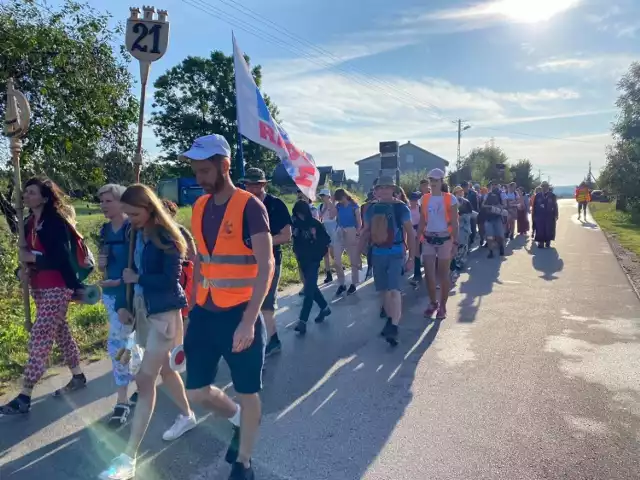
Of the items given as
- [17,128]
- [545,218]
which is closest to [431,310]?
[17,128]

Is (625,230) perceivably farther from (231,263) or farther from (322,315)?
(231,263)

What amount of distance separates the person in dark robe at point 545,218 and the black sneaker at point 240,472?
13.7 metres

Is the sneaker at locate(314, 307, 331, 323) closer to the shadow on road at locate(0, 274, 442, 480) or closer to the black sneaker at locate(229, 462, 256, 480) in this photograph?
the shadow on road at locate(0, 274, 442, 480)

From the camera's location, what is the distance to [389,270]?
5.92 m

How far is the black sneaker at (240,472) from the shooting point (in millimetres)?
3078

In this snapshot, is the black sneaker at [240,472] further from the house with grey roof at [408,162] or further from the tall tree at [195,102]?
the house with grey roof at [408,162]

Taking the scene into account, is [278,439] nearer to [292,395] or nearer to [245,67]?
[292,395]

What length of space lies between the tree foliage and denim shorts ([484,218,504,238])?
57.3ft

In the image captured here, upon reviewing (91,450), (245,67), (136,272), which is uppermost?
(245,67)

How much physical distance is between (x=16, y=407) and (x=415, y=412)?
122 inches

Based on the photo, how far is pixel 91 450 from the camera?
11.8 feet

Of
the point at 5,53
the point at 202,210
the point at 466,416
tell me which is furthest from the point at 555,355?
the point at 5,53

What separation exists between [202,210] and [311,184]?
11.1 ft

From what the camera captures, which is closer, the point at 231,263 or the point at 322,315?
the point at 231,263
